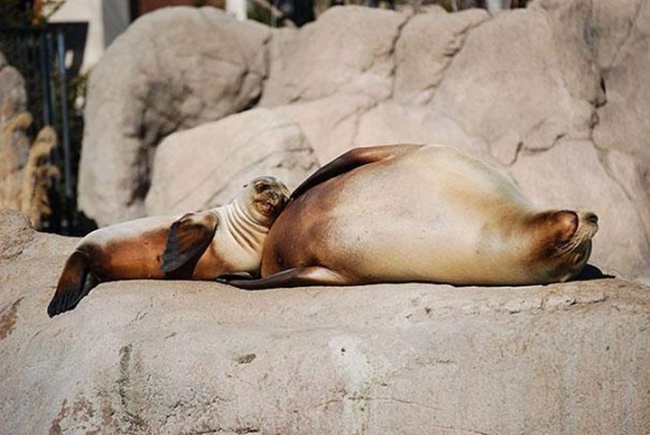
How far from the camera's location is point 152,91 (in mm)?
9367

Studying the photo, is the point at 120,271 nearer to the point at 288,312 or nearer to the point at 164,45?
the point at 288,312

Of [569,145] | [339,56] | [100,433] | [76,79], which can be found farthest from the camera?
[76,79]

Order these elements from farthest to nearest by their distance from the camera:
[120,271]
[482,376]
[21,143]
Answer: [21,143] → [120,271] → [482,376]

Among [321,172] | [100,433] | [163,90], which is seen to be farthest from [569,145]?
[100,433]

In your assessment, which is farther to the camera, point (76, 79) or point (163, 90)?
point (76, 79)

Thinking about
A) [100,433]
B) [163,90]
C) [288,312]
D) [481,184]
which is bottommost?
[163,90]

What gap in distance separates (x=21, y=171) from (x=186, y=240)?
19.5ft

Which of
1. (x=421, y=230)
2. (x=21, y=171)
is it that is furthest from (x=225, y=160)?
(x=421, y=230)

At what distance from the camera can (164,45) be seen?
31.0 ft

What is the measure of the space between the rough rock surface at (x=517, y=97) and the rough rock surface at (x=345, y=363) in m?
4.10

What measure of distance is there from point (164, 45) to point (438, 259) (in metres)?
5.54

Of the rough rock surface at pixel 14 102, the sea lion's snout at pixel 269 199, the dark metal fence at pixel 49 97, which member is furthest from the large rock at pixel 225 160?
the sea lion's snout at pixel 269 199

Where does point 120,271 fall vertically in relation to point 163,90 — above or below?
above

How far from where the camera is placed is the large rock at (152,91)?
9.34 metres
